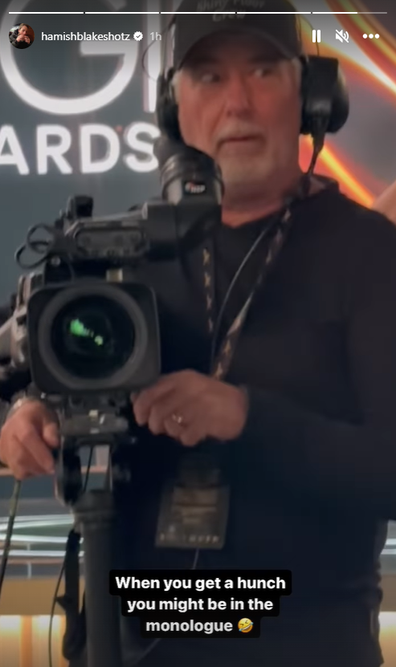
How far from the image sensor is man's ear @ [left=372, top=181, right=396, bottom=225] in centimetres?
106

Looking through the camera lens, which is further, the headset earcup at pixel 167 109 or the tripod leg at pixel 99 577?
the headset earcup at pixel 167 109

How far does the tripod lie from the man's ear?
0.42m

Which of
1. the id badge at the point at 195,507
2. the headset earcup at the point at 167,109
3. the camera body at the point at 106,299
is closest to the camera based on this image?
the camera body at the point at 106,299

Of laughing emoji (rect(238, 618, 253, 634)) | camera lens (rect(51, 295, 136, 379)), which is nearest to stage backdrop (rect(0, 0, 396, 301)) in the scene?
camera lens (rect(51, 295, 136, 379))

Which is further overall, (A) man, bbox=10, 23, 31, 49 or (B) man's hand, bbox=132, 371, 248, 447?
(A) man, bbox=10, 23, 31, 49

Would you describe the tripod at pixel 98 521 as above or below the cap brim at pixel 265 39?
below

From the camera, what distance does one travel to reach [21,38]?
3.68 ft

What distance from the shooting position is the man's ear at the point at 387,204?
1.06 metres

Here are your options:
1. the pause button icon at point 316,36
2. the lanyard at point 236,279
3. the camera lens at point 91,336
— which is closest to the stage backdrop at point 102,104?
the pause button icon at point 316,36

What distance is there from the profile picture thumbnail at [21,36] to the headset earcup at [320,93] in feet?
1.17

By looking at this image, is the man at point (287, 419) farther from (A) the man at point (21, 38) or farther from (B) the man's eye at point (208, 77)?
(A) the man at point (21, 38)

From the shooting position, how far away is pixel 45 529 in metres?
1.06

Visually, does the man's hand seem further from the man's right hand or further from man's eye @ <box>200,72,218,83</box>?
man's eye @ <box>200,72,218,83</box>

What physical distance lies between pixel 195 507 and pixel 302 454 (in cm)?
14
